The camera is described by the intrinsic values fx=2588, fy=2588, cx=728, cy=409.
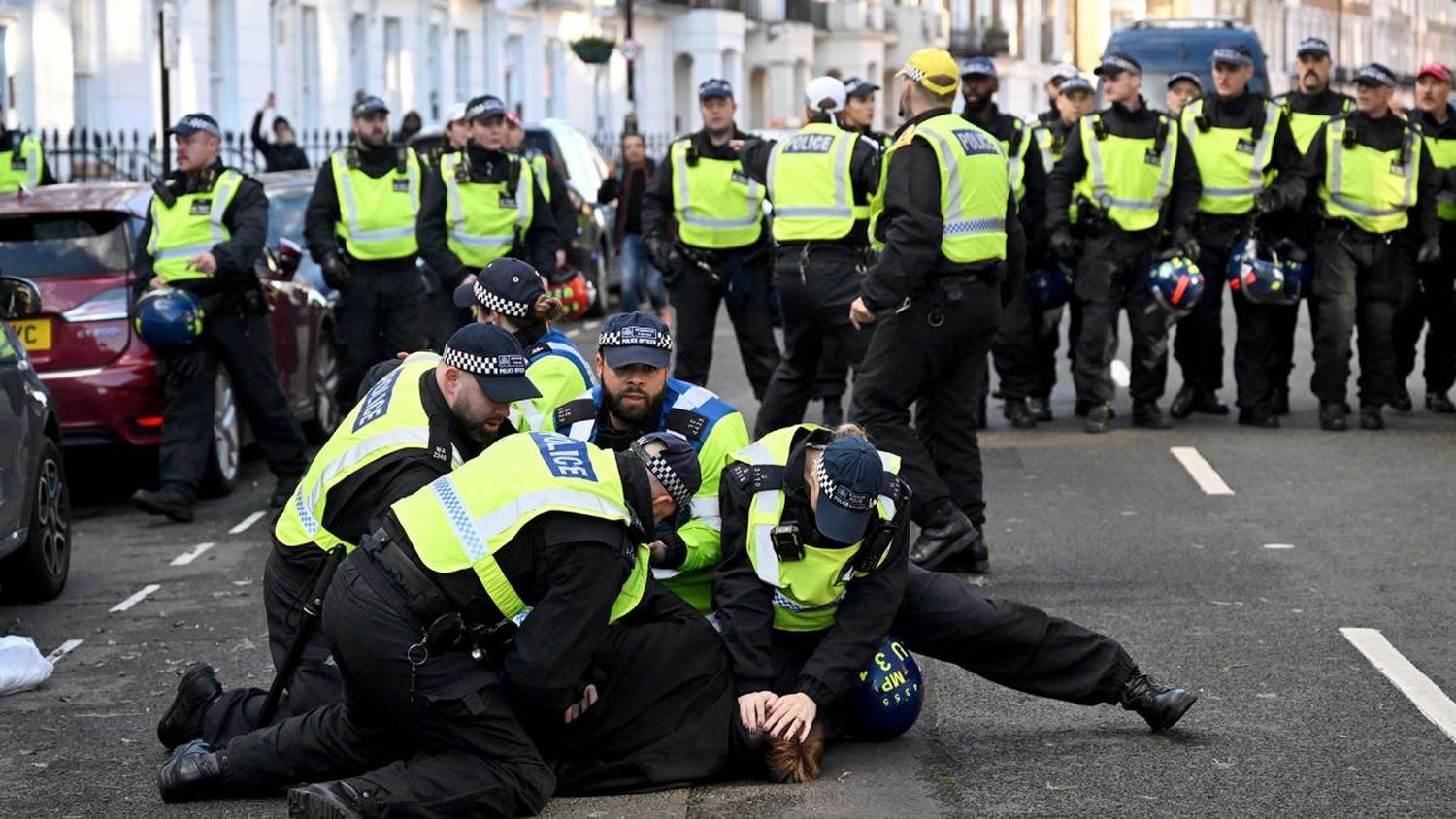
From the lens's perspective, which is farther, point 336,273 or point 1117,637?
point 336,273

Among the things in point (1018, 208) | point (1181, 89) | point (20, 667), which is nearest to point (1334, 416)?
point (1018, 208)

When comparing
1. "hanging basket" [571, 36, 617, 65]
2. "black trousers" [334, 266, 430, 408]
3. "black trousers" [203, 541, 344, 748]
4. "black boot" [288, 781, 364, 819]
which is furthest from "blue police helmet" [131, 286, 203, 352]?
"hanging basket" [571, 36, 617, 65]

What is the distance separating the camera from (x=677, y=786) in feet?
23.9

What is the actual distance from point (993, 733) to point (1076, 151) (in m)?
7.47

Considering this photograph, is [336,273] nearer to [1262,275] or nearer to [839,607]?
[1262,275]

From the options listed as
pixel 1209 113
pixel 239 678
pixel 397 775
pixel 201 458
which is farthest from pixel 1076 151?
pixel 397 775

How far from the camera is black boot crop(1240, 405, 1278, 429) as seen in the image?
603 inches

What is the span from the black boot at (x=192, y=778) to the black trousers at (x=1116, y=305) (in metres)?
8.59

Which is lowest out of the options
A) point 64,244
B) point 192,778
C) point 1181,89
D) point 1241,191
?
point 192,778

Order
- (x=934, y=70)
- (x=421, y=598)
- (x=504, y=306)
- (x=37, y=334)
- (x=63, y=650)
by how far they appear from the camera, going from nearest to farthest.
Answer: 1. (x=421, y=598)
2. (x=504, y=306)
3. (x=63, y=650)
4. (x=934, y=70)
5. (x=37, y=334)

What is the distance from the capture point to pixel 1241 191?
15.0 meters

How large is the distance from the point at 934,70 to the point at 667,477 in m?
3.82

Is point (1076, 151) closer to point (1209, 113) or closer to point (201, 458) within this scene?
point (1209, 113)

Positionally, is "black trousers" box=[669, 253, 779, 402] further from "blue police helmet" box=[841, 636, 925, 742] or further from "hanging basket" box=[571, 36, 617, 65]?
"hanging basket" box=[571, 36, 617, 65]
